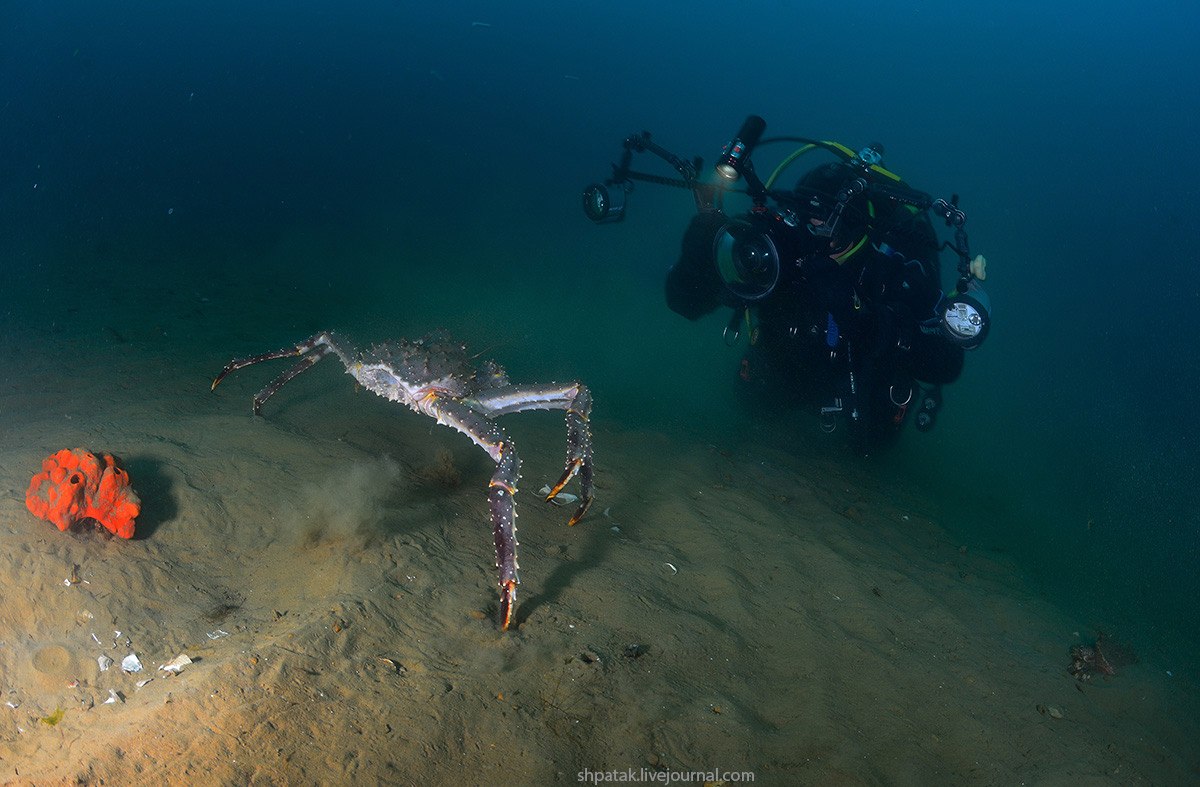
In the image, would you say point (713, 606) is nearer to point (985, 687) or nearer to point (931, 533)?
point (985, 687)

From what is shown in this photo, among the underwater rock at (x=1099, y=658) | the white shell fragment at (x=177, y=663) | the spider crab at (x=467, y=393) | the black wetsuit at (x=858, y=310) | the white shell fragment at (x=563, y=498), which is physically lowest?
the white shell fragment at (x=563, y=498)

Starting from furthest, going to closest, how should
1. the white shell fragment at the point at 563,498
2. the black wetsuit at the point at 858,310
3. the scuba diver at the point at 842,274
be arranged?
the black wetsuit at the point at 858,310 → the scuba diver at the point at 842,274 → the white shell fragment at the point at 563,498

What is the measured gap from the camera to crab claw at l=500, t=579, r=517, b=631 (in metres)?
3.37

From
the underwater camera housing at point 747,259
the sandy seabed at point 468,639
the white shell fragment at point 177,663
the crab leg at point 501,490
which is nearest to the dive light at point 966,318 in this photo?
the underwater camera housing at point 747,259

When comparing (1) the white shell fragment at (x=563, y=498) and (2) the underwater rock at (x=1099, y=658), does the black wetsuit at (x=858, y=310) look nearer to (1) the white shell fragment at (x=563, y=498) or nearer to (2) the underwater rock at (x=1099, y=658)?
(2) the underwater rock at (x=1099, y=658)

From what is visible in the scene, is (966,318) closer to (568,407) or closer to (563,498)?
(568,407)

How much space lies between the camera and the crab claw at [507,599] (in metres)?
3.37

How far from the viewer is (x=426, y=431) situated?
6777mm

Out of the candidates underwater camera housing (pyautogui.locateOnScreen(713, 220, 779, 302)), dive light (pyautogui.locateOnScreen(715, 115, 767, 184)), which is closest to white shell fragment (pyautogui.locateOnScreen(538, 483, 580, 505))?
underwater camera housing (pyautogui.locateOnScreen(713, 220, 779, 302))

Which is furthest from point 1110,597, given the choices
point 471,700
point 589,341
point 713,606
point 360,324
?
point 360,324

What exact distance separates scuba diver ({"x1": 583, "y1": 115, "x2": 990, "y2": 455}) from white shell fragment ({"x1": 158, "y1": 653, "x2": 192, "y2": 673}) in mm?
6328

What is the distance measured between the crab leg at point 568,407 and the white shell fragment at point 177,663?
233 cm

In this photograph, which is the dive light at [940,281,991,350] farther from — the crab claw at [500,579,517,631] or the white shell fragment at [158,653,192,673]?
the white shell fragment at [158,653,192,673]

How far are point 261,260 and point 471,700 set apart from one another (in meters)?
17.4
